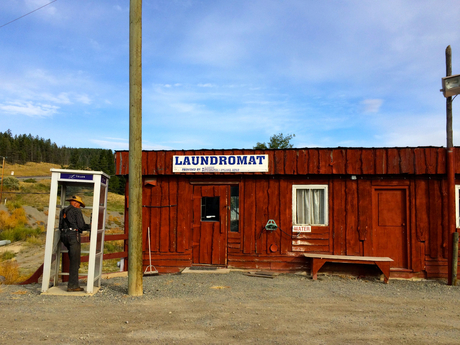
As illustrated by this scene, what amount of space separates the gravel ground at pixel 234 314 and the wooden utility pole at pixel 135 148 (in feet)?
1.76

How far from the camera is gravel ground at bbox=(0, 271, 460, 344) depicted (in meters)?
4.90

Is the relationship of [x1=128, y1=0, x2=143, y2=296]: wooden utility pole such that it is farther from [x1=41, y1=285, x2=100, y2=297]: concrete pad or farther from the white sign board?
the white sign board

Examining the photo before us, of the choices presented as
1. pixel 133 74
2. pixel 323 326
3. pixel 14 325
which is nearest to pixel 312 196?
pixel 323 326

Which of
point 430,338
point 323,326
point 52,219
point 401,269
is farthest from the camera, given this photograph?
point 401,269

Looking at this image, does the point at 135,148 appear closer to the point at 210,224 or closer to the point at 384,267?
the point at 210,224

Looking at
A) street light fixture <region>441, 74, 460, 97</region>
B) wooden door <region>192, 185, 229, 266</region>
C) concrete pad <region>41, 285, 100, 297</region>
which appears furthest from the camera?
wooden door <region>192, 185, 229, 266</region>

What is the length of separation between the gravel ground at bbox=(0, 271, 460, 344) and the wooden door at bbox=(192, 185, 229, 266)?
1.72 meters

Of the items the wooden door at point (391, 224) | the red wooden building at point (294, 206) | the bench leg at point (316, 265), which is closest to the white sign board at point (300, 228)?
the red wooden building at point (294, 206)

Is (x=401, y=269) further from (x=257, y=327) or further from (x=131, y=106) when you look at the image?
(x=131, y=106)

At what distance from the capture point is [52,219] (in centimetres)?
709

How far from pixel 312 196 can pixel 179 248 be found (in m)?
4.14

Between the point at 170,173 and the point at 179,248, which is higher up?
the point at 170,173

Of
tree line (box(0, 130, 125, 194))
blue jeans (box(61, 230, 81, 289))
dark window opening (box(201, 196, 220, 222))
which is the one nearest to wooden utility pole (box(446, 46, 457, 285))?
dark window opening (box(201, 196, 220, 222))

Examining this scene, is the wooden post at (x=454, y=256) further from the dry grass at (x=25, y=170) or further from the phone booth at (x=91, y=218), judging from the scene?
the dry grass at (x=25, y=170)
